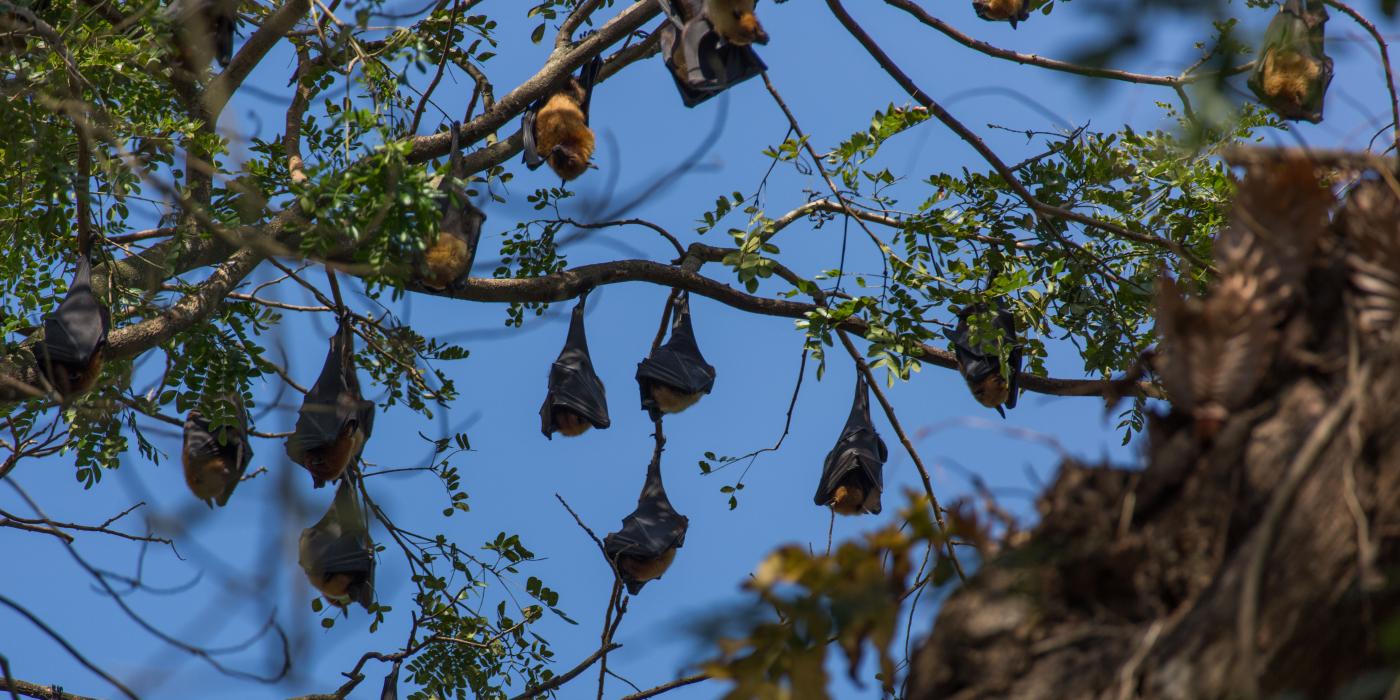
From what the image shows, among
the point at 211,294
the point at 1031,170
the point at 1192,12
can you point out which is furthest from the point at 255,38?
the point at 1192,12

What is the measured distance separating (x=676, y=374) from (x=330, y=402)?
1.85 metres

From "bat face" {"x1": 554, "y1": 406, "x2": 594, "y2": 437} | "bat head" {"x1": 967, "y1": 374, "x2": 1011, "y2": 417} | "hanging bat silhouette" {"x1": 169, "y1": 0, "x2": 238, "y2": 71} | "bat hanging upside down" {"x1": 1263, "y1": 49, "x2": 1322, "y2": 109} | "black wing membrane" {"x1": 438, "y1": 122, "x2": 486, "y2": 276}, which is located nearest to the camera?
"hanging bat silhouette" {"x1": 169, "y1": 0, "x2": 238, "y2": 71}

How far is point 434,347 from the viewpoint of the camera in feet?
20.8

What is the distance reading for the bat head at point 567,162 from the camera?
6270 millimetres

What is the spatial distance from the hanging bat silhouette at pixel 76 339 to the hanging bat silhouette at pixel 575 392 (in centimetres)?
251

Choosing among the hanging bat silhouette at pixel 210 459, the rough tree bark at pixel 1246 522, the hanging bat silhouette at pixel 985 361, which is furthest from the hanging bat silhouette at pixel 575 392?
the rough tree bark at pixel 1246 522

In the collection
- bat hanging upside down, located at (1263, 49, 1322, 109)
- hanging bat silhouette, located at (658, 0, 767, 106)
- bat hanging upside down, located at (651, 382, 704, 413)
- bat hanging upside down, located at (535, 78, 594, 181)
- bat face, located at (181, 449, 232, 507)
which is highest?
bat hanging upside down, located at (535, 78, 594, 181)

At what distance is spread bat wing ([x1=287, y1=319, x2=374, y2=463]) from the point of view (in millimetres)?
5656

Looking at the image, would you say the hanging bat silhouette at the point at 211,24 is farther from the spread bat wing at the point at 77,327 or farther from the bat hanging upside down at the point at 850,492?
the bat hanging upside down at the point at 850,492

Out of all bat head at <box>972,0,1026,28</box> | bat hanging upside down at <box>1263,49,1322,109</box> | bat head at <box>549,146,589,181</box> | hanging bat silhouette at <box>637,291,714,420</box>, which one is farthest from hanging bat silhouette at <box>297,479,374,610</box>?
bat hanging upside down at <box>1263,49,1322,109</box>

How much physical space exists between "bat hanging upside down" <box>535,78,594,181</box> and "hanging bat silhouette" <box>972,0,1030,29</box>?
2.05 m

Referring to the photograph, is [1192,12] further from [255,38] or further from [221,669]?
[255,38]

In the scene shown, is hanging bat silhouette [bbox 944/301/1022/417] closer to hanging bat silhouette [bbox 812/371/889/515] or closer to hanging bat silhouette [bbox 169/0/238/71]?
hanging bat silhouette [bbox 812/371/889/515]

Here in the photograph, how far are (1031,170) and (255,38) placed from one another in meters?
3.57
